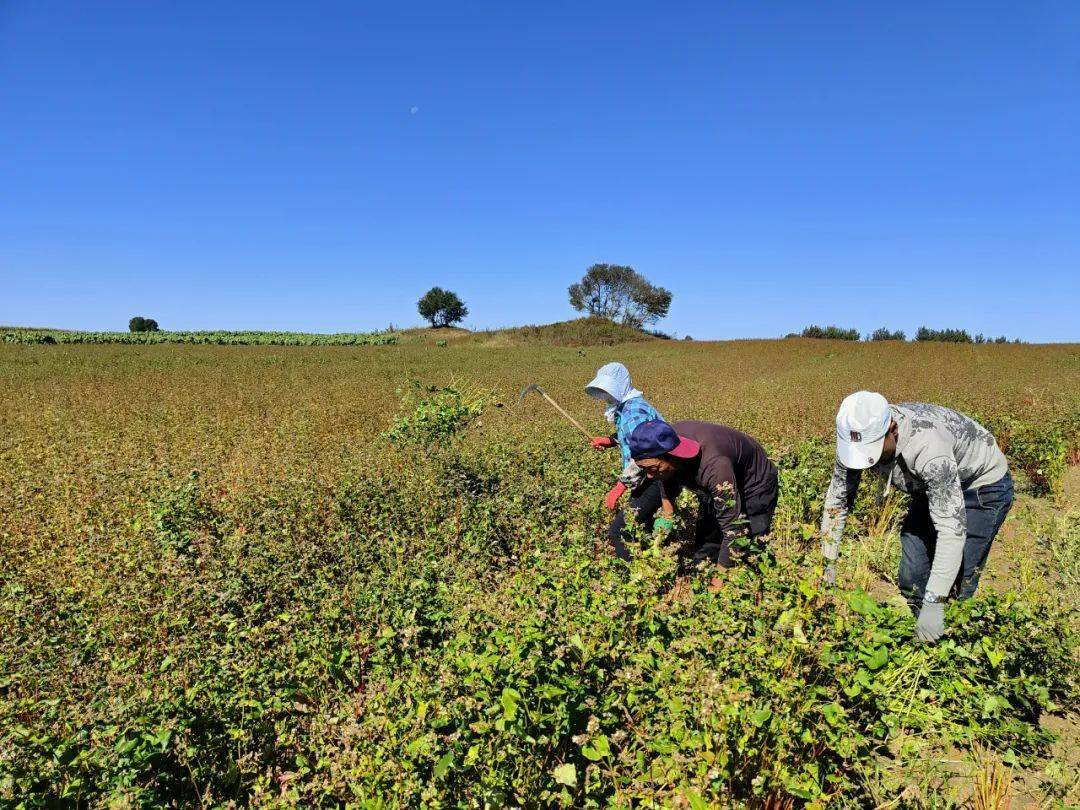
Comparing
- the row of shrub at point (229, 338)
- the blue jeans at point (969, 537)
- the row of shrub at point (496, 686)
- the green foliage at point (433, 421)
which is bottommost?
the row of shrub at point (496, 686)

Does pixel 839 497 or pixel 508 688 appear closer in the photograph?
pixel 508 688

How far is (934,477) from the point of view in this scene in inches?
120

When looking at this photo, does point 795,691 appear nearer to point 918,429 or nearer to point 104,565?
point 918,429

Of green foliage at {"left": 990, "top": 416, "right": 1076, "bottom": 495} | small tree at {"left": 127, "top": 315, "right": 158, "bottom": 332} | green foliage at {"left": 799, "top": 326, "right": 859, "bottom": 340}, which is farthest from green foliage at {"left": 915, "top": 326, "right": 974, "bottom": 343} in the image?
small tree at {"left": 127, "top": 315, "right": 158, "bottom": 332}

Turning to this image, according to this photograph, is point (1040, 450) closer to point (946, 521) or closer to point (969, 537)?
point (969, 537)

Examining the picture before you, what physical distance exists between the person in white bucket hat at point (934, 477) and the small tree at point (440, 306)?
277ft

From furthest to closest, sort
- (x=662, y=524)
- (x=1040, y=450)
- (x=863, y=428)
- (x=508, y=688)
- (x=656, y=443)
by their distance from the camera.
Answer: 1. (x=1040, y=450)
2. (x=662, y=524)
3. (x=656, y=443)
4. (x=863, y=428)
5. (x=508, y=688)

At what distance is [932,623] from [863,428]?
1.03 meters

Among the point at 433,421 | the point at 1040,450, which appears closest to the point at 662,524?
the point at 433,421

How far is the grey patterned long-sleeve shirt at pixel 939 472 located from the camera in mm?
2977

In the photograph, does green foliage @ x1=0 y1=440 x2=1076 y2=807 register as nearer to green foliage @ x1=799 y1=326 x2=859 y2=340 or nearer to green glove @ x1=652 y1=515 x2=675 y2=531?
green glove @ x1=652 y1=515 x2=675 y2=531

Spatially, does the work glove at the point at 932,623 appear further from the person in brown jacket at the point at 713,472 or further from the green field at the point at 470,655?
the person in brown jacket at the point at 713,472

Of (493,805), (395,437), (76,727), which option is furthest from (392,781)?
(395,437)

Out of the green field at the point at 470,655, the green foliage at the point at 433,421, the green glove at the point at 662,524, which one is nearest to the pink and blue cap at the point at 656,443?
the green glove at the point at 662,524
